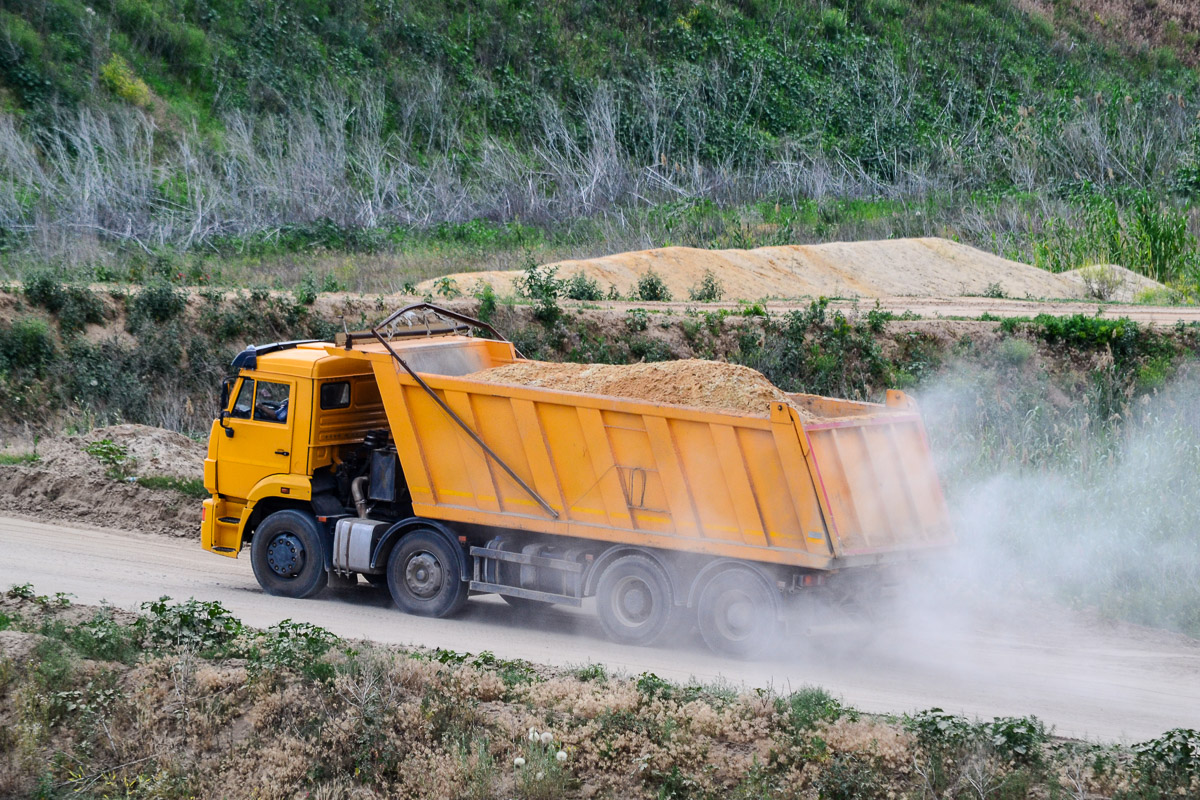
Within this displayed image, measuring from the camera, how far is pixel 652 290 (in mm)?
25750

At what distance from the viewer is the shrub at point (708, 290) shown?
25.8 m

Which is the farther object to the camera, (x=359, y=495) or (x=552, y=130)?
(x=552, y=130)

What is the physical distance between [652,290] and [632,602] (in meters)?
15.8

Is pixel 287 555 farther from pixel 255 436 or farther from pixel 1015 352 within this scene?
pixel 1015 352

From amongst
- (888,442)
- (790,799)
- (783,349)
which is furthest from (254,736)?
(783,349)

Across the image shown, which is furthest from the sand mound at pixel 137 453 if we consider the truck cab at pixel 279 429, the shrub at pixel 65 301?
the shrub at pixel 65 301

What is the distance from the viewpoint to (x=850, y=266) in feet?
101

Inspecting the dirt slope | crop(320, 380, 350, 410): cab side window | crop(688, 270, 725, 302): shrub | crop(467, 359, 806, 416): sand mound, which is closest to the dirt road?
the dirt slope

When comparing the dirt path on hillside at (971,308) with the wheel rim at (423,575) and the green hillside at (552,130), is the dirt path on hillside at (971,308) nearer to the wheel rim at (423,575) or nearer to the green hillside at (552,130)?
the green hillside at (552,130)

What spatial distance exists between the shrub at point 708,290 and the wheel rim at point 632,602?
15.8m

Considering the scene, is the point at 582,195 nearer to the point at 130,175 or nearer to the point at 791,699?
the point at 130,175

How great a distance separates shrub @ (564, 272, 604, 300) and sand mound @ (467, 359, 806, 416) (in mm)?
13224

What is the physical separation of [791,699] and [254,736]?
146 inches

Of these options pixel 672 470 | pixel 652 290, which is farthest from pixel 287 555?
pixel 652 290
